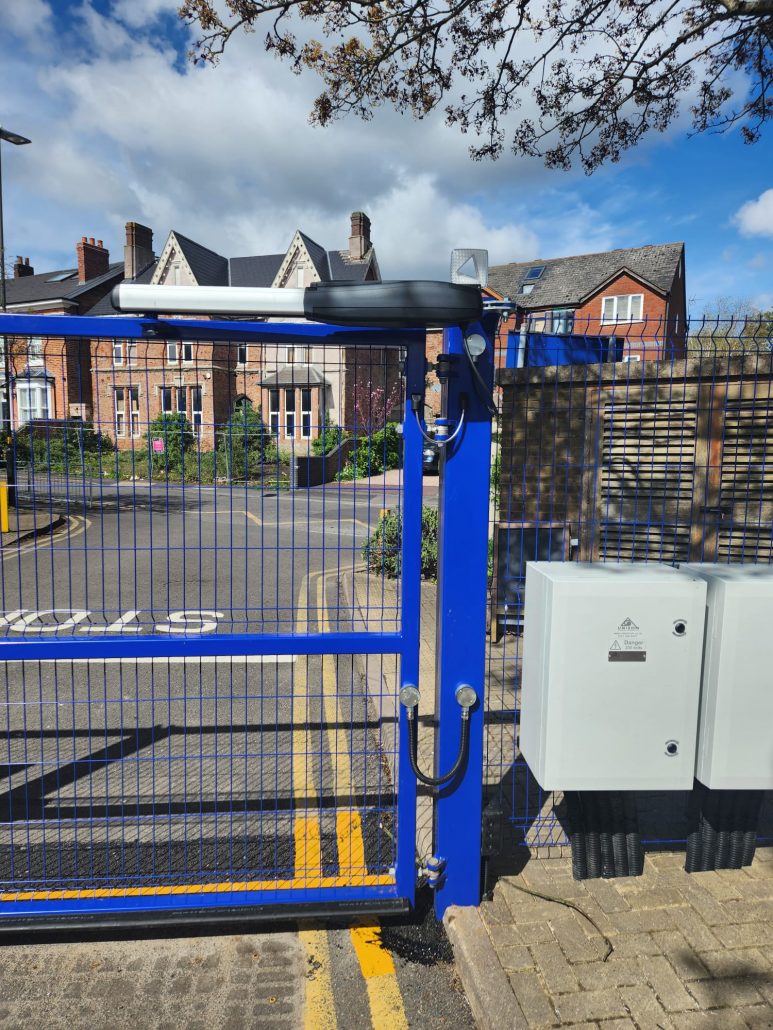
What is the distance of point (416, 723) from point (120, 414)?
189cm

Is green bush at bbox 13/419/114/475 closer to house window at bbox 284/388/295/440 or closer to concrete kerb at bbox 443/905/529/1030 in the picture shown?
house window at bbox 284/388/295/440

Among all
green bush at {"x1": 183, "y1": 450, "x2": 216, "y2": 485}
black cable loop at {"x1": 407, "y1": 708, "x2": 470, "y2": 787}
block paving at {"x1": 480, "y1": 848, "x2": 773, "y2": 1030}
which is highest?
green bush at {"x1": 183, "y1": 450, "x2": 216, "y2": 485}

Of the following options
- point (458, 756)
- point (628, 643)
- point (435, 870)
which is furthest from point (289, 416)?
point (435, 870)

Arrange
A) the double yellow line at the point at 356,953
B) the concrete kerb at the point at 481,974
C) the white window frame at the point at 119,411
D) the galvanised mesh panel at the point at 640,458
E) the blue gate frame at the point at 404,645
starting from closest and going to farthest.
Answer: the concrete kerb at the point at 481,974 → the double yellow line at the point at 356,953 → the blue gate frame at the point at 404,645 → the white window frame at the point at 119,411 → the galvanised mesh panel at the point at 640,458

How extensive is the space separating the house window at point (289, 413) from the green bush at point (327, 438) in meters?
0.11

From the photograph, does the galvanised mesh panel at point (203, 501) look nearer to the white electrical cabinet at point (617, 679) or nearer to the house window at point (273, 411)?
the house window at point (273, 411)

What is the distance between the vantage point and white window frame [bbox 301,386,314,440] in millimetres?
2883

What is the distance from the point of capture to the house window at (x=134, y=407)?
9.87ft

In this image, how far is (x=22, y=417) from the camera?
3090mm

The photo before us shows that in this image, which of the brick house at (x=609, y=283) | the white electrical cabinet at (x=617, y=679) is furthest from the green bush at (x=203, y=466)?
the brick house at (x=609, y=283)

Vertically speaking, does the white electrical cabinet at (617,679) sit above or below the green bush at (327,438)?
below

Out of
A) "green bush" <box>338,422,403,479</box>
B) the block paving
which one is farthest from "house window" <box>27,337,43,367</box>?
the block paving

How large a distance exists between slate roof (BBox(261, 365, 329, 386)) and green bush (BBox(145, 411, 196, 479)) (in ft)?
1.40

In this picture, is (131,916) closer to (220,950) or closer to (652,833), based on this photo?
(220,950)
